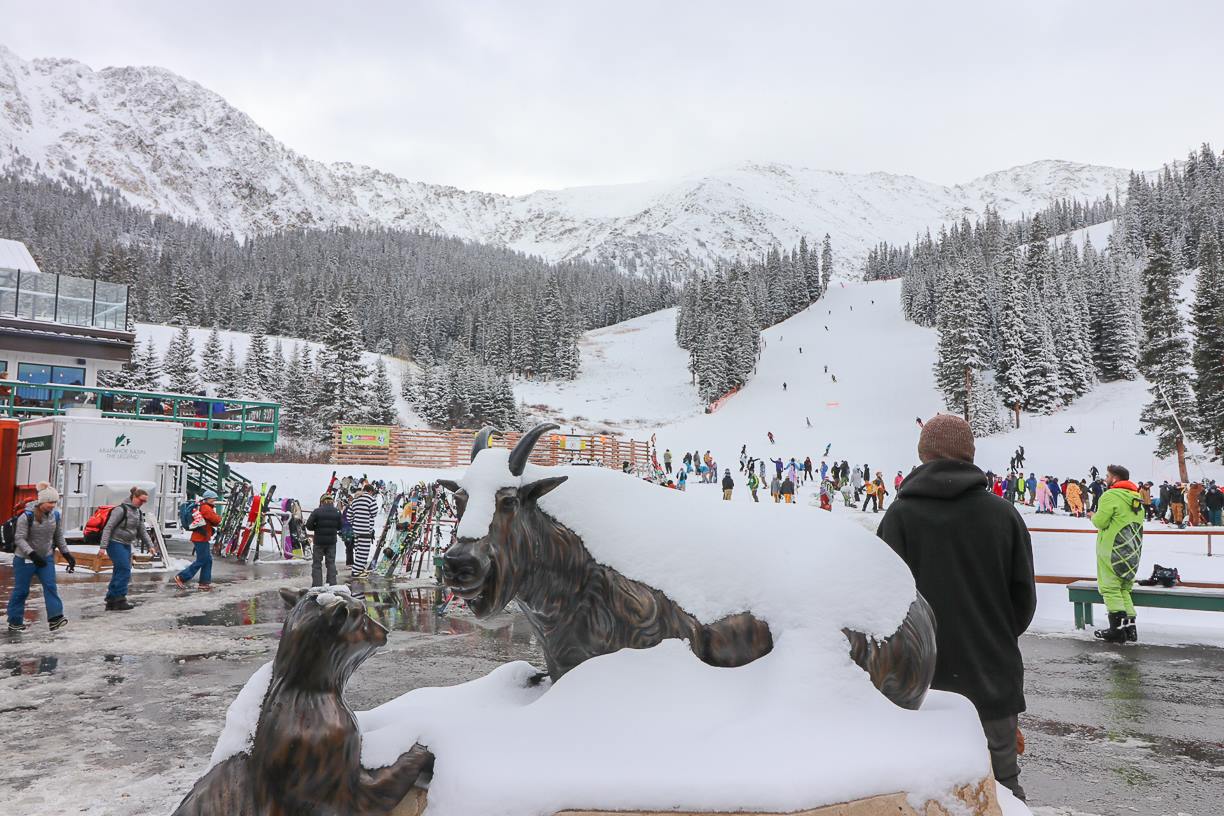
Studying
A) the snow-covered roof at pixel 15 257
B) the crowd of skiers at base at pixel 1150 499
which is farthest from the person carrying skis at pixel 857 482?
the snow-covered roof at pixel 15 257

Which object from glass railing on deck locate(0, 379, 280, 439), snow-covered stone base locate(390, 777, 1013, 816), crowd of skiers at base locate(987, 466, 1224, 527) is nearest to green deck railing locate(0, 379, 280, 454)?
glass railing on deck locate(0, 379, 280, 439)

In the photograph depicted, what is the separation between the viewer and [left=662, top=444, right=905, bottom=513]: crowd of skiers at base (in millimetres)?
28375

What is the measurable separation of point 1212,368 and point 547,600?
4060cm

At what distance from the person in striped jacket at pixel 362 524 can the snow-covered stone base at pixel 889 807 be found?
1295 cm

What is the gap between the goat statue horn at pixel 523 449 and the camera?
6.89ft

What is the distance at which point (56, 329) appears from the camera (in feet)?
75.5

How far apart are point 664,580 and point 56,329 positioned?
27.5m

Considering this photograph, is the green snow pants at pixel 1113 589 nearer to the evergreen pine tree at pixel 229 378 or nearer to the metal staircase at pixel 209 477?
the metal staircase at pixel 209 477

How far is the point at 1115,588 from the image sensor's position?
8.73 m

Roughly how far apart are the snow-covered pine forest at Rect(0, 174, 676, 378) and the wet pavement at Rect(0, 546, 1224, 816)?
6000 cm

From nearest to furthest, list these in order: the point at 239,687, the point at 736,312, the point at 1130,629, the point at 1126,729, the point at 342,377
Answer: the point at 1126,729
the point at 239,687
the point at 1130,629
the point at 342,377
the point at 736,312

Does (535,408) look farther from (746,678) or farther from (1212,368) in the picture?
(746,678)

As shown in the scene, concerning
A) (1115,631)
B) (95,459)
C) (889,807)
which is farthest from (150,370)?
(889,807)

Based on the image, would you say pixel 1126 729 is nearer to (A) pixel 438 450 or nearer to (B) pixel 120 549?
(B) pixel 120 549
